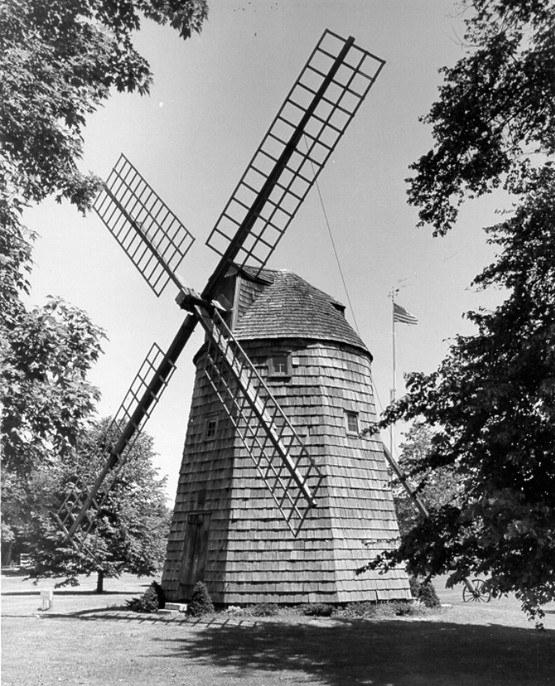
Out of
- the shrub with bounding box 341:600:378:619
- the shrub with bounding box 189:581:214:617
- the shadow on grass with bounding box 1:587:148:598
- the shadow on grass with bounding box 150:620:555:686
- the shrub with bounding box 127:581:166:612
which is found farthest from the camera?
the shadow on grass with bounding box 1:587:148:598

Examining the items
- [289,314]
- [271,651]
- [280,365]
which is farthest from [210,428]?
[271,651]

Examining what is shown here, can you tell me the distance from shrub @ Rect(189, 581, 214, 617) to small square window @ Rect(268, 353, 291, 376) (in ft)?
20.1

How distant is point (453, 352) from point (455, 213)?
3.02m

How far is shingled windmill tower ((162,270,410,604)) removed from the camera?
16.9 m

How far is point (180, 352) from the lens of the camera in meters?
18.0

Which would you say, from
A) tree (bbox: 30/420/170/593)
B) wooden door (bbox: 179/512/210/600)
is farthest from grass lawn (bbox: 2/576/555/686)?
tree (bbox: 30/420/170/593)

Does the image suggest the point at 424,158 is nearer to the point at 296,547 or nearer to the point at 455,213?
the point at 455,213

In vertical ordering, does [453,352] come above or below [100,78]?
below

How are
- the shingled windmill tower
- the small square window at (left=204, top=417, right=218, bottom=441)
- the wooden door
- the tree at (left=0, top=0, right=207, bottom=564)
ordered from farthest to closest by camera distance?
1. the small square window at (left=204, top=417, right=218, bottom=441)
2. the wooden door
3. the shingled windmill tower
4. the tree at (left=0, top=0, right=207, bottom=564)

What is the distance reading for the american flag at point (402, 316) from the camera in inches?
1051

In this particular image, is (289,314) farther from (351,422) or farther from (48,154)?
(48,154)

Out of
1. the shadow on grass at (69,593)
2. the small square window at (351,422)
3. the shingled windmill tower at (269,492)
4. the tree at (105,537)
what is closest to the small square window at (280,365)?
the shingled windmill tower at (269,492)

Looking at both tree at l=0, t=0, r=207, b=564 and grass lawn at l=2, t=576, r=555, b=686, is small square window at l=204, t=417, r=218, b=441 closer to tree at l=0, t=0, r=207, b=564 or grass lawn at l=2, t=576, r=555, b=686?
grass lawn at l=2, t=576, r=555, b=686

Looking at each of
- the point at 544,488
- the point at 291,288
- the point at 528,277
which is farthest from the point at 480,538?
the point at 291,288
